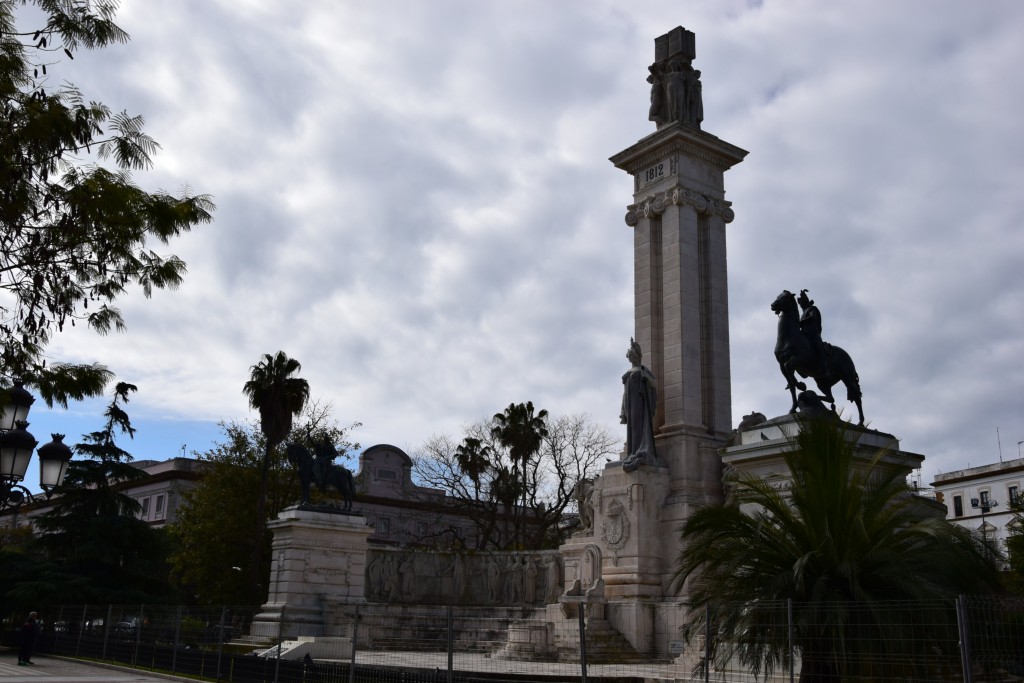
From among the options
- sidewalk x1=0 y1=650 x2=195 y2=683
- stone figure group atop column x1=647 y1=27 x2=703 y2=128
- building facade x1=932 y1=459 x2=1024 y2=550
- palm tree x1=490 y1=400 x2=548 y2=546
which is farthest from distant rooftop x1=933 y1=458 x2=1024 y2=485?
sidewalk x1=0 y1=650 x2=195 y2=683

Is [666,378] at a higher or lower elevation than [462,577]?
higher

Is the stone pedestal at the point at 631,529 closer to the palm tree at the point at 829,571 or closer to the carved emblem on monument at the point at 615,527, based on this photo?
the carved emblem on monument at the point at 615,527

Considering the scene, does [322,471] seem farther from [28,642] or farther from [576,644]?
[576,644]

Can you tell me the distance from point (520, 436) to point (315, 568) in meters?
18.7

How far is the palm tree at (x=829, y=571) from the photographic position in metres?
9.20

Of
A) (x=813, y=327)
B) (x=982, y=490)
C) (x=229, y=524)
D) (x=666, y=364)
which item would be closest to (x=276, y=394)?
(x=229, y=524)

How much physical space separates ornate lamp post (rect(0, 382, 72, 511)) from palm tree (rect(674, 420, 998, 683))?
25.5 ft

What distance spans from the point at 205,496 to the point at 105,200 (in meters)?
34.9

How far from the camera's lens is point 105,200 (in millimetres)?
10359

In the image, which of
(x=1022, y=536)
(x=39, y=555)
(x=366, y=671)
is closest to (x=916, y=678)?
(x=366, y=671)

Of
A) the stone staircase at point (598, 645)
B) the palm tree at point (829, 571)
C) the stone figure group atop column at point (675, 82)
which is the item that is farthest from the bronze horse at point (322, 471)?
the palm tree at point (829, 571)

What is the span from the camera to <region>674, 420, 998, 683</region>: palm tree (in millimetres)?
9203

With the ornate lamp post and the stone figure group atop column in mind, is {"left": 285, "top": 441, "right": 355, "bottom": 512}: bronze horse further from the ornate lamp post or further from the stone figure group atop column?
the ornate lamp post

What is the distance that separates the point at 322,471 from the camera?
102 feet
